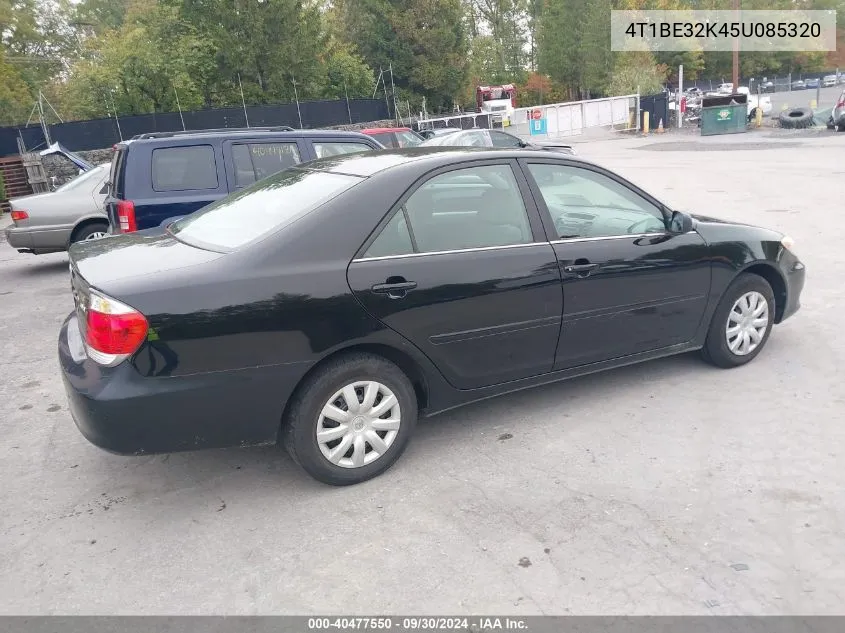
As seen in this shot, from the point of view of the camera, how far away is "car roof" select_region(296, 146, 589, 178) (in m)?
3.96

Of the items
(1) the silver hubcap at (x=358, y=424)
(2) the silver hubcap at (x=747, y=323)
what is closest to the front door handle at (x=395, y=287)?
(1) the silver hubcap at (x=358, y=424)

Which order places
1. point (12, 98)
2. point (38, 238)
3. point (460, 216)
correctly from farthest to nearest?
1. point (12, 98)
2. point (38, 238)
3. point (460, 216)

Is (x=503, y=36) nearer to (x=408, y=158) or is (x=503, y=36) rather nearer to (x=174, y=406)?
(x=408, y=158)

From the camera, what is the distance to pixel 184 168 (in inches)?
283

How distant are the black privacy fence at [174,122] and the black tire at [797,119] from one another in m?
18.4

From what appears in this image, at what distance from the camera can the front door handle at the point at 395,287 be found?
139 inches

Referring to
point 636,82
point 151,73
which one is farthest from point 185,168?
point 636,82

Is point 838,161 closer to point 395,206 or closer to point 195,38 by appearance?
point 395,206

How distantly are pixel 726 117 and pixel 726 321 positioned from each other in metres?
29.8

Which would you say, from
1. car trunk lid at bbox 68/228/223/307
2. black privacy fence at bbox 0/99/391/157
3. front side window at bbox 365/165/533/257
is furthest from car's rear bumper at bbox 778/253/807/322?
black privacy fence at bbox 0/99/391/157

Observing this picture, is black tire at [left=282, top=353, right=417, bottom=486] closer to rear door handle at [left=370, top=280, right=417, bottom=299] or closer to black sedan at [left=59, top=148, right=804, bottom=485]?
black sedan at [left=59, top=148, right=804, bottom=485]

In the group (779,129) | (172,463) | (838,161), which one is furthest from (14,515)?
(779,129)

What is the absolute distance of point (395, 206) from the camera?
371 centimetres

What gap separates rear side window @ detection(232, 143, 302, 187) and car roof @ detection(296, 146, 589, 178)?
3083 mm
